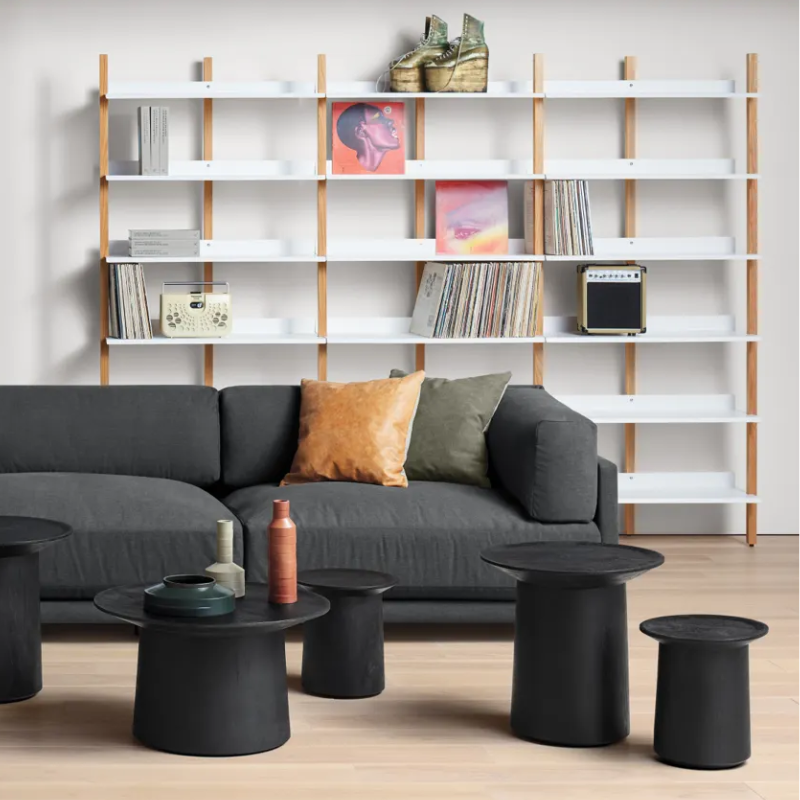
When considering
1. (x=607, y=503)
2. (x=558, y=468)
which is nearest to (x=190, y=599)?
(x=558, y=468)

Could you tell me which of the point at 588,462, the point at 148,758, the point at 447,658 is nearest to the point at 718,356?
the point at 588,462

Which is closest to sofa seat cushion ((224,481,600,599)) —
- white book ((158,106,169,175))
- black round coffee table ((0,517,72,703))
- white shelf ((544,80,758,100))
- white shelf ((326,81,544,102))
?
black round coffee table ((0,517,72,703))

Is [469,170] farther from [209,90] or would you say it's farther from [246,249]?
[209,90]

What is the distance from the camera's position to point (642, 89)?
207 inches

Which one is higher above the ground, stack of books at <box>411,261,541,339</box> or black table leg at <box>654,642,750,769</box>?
stack of books at <box>411,261,541,339</box>

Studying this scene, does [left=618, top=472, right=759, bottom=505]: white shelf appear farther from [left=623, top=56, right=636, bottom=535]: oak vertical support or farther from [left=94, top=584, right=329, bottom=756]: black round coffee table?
[left=94, top=584, right=329, bottom=756]: black round coffee table

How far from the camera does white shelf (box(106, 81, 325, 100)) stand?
16.9 ft

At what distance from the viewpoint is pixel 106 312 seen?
17.0ft

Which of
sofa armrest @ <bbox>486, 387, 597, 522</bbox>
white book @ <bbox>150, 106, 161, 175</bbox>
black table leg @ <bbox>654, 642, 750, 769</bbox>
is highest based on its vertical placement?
white book @ <bbox>150, 106, 161, 175</bbox>

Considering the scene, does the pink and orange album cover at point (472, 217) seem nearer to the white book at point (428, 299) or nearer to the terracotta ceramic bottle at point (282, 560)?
the white book at point (428, 299)

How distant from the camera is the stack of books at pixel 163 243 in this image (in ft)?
16.7

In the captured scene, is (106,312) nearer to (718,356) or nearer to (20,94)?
(20,94)

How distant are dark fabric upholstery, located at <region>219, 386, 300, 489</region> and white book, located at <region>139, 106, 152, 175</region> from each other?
1266mm

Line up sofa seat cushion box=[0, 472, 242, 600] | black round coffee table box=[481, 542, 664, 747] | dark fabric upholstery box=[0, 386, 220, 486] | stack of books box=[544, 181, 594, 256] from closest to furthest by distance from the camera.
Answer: black round coffee table box=[481, 542, 664, 747] < sofa seat cushion box=[0, 472, 242, 600] < dark fabric upholstery box=[0, 386, 220, 486] < stack of books box=[544, 181, 594, 256]
